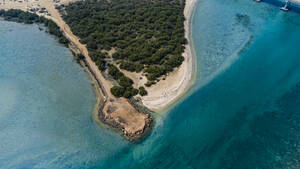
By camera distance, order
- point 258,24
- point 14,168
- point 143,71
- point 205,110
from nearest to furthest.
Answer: point 14,168 < point 205,110 < point 143,71 < point 258,24

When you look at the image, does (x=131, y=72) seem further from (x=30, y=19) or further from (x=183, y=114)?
(x=30, y=19)

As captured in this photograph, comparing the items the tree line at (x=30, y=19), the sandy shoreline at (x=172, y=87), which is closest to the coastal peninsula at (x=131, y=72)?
the sandy shoreline at (x=172, y=87)

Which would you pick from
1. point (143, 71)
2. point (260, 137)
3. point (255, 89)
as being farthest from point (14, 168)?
point (255, 89)

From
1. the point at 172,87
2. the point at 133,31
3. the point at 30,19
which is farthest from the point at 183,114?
the point at 30,19

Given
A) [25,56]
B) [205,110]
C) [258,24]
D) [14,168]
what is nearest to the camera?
[14,168]

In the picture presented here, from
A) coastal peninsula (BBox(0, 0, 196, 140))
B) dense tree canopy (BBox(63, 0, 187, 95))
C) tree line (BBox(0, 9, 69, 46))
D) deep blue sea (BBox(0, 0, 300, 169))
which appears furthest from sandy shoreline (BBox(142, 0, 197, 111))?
tree line (BBox(0, 9, 69, 46))

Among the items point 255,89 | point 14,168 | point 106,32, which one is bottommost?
point 14,168

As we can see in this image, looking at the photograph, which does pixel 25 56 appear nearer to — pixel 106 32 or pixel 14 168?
pixel 106 32
